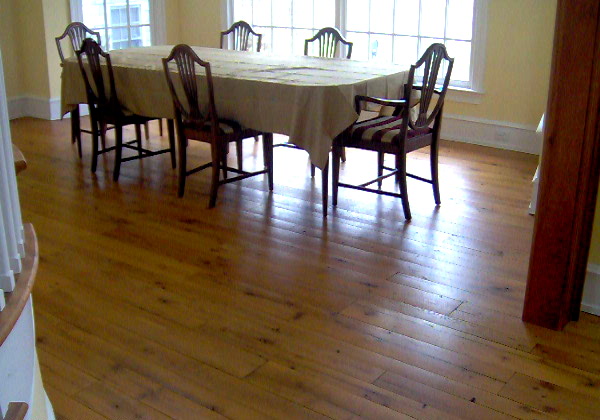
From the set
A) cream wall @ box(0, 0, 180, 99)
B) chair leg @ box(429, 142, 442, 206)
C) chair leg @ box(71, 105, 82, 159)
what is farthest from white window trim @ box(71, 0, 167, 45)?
chair leg @ box(429, 142, 442, 206)

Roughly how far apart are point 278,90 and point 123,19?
3737 millimetres

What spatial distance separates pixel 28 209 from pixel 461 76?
12.0 ft

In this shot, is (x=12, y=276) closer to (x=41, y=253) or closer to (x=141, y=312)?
(x=141, y=312)

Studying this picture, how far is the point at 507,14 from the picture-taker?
5.84 metres

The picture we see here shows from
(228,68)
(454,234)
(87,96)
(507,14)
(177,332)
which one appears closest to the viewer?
(177,332)

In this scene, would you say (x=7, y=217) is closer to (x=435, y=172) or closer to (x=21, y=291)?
(x=21, y=291)

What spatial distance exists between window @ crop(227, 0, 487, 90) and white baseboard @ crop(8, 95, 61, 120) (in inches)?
79.2

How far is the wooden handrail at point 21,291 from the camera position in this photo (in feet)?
4.83

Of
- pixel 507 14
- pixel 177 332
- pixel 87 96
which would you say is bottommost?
pixel 177 332

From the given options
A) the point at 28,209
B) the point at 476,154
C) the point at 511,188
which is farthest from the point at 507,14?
the point at 28,209

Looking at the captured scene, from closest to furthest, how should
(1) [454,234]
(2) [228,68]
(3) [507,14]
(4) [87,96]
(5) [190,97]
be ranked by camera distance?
1. (1) [454,234]
2. (5) [190,97]
3. (2) [228,68]
4. (4) [87,96]
5. (3) [507,14]

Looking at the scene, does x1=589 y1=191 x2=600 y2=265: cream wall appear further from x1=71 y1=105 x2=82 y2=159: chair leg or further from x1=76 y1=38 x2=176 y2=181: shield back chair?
x1=71 y1=105 x2=82 y2=159: chair leg

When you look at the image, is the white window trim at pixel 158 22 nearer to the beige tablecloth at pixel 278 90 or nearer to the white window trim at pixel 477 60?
the beige tablecloth at pixel 278 90

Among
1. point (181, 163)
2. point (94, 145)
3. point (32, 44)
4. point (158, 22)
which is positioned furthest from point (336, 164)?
point (158, 22)
